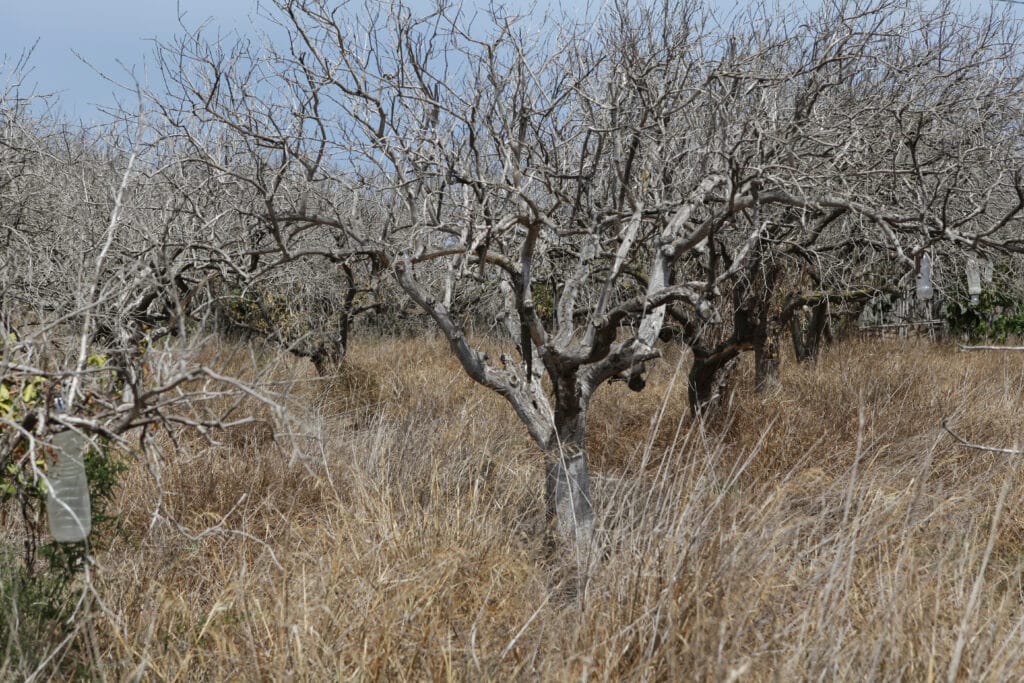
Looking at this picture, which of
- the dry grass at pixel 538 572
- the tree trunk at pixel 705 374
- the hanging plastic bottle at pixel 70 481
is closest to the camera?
the hanging plastic bottle at pixel 70 481

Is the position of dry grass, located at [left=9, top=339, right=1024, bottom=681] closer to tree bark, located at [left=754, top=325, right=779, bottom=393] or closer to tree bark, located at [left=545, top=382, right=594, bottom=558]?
tree bark, located at [left=545, top=382, right=594, bottom=558]

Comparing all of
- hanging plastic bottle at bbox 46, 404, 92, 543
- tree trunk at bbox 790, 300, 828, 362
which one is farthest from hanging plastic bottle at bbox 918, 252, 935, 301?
tree trunk at bbox 790, 300, 828, 362

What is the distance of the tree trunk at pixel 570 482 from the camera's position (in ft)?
15.2

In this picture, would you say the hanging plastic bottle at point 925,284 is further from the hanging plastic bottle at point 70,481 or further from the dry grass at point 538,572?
the hanging plastic bottle at point 70,481

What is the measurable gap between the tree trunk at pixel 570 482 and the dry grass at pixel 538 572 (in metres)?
0.19

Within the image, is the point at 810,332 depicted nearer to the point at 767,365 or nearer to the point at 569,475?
the point at 767,365

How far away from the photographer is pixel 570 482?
452 cm

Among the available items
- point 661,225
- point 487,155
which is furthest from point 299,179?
point 661,225

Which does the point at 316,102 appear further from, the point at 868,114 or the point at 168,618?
the point at 868,114

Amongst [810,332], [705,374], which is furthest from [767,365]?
[810,332]

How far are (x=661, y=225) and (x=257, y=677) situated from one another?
11.0 feet

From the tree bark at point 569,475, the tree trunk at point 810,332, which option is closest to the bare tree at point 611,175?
the tree bark at point 569,475

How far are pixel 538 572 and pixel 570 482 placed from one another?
62 centimetres

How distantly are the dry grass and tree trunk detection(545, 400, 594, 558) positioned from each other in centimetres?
19
